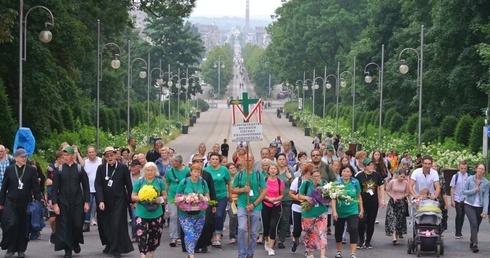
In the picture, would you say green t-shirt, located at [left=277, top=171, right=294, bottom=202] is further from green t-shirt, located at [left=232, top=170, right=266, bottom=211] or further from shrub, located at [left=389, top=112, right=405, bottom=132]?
shrub, located at [left=389, top=112, right=405, bottom=132]

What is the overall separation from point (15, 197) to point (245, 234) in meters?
3.62

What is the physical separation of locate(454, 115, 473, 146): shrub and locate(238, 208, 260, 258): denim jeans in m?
30.3

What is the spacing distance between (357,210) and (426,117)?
42.0 metres

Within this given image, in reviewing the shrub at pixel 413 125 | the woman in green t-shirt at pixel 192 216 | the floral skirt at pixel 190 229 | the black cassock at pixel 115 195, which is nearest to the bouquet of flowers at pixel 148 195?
the woman in green t-shirt at pixel 192 216

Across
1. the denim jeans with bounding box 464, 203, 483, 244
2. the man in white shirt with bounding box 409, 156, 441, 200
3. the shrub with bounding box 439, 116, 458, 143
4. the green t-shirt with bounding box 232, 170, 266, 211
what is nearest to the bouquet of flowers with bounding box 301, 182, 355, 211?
the green t-shirt with bounding box 232, 170, 266, 211

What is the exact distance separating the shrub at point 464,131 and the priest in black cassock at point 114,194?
31227 millimetres

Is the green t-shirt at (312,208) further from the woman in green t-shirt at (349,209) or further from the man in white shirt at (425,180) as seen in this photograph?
the man in white shirt at (425,180)

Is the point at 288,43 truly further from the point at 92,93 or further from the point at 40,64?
the point at 40,64

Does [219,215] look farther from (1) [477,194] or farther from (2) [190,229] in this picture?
(1) [477,194]

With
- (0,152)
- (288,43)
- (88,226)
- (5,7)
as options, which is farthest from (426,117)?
(288,43)

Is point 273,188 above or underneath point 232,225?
above

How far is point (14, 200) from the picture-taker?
18844mm

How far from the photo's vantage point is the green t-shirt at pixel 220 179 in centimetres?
2062

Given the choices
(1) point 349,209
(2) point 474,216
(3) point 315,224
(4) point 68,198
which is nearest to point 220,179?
(3) point 315,224
